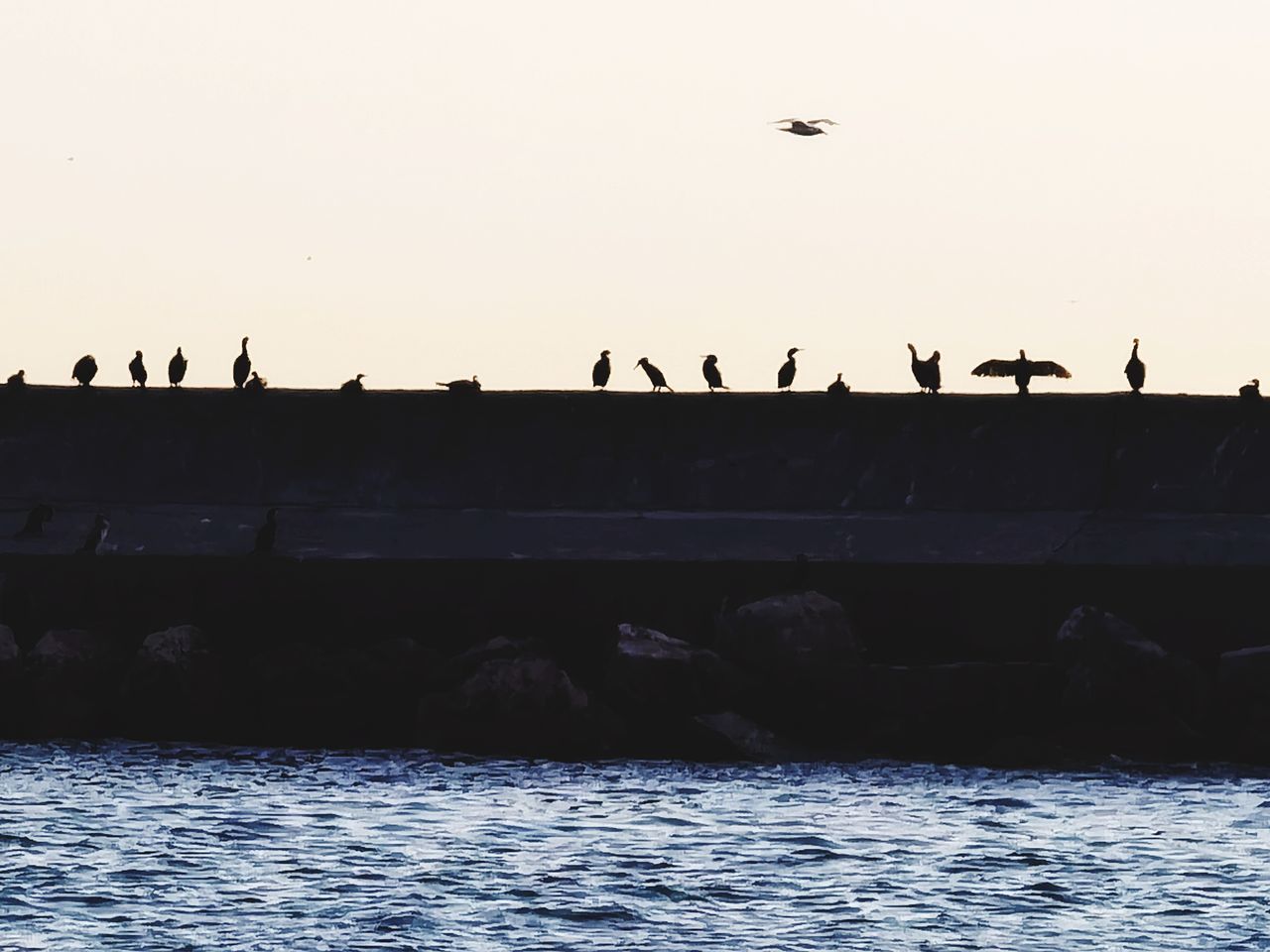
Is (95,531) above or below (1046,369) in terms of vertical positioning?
below

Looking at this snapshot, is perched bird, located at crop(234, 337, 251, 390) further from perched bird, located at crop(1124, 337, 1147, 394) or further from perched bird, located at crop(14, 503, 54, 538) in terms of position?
perched bird, located at crop(1124, 337, 1147, 394)

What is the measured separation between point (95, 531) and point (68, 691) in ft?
11.6

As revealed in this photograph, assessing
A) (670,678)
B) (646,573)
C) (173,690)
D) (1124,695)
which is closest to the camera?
(670,678)

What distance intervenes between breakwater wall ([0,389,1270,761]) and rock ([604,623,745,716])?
0.10ft

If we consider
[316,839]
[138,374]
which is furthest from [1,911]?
[138,374]

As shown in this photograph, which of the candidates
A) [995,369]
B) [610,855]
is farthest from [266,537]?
[610,855]

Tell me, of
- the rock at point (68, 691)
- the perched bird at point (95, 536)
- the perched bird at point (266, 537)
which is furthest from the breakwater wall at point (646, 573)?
the perched bird at point (266, 537)

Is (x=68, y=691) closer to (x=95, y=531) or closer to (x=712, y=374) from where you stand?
(x=95, y=531)

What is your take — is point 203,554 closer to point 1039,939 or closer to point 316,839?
point 316,839

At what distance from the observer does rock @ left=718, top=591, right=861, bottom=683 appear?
72.9ft

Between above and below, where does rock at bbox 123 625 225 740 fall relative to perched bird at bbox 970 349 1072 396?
below

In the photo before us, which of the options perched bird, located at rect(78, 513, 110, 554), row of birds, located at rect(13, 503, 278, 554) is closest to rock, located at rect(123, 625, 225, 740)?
row of birds, located at rect(13, 503, 278, 554)

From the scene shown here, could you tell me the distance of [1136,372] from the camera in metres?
28.4

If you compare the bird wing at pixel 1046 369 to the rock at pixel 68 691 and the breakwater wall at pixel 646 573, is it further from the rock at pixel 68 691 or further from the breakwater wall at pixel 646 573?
the rock at pixel 68 691
